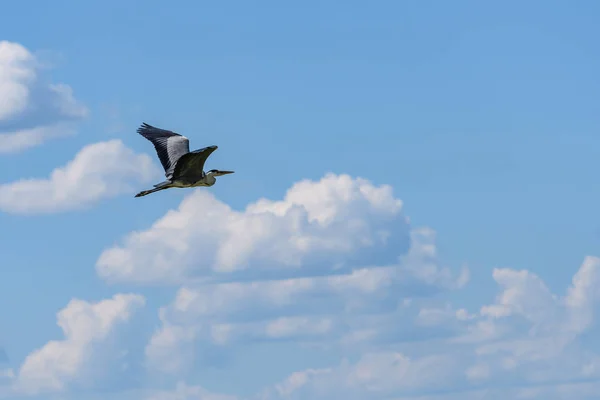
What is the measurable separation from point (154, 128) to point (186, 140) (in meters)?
3.06

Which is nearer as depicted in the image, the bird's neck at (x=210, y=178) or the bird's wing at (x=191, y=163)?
the bird's wing at (x=191, y=163)

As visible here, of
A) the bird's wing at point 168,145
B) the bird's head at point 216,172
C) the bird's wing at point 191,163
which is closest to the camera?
the bird's wing at point 191,163

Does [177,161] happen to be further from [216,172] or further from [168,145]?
[216,172]

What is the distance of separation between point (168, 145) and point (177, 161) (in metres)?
3.52

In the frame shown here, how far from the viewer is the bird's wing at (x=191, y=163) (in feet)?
232

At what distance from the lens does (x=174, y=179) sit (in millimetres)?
74312

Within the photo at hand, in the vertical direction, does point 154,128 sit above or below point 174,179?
above

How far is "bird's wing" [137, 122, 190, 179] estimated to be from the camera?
7525 centimetres

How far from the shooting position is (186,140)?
76750mm

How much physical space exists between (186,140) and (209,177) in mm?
3327

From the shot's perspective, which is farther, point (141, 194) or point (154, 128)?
point (154, 128)

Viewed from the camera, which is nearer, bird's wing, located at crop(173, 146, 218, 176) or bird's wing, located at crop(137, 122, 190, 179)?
bird's wing, located at crop(173, 146, 218, 176)

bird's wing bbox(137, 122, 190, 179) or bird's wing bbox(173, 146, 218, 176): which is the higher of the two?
bird's wing bbox(137, 122, 190, 179)

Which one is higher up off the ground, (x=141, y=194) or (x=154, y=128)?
(x=154, y=128)
